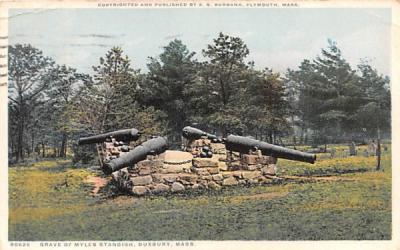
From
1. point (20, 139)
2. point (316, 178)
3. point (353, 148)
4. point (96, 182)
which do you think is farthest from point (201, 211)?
point (20, 139)

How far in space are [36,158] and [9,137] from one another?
30 centimetres

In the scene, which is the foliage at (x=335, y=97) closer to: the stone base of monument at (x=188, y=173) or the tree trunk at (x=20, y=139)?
the stone base of monument at (x=188, y=173)

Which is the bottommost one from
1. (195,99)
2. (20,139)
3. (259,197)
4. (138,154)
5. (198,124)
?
(259,197)

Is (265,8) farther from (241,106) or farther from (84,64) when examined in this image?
(84,64)

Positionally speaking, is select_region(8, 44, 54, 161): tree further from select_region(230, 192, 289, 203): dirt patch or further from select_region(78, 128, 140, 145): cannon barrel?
select_region(230, 192, 289, 203): dirt patch

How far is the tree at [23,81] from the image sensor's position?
7.62 m

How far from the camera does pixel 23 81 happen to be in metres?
7.67

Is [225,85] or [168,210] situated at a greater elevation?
[225,85]

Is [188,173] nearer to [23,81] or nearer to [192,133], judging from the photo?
[192,133]

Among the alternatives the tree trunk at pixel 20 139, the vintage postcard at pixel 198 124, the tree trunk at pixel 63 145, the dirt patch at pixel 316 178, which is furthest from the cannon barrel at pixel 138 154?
the dirt patch at pixel 316 178

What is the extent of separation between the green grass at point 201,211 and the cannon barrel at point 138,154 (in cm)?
31

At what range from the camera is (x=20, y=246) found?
748 centimetres

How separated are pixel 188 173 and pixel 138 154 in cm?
51
